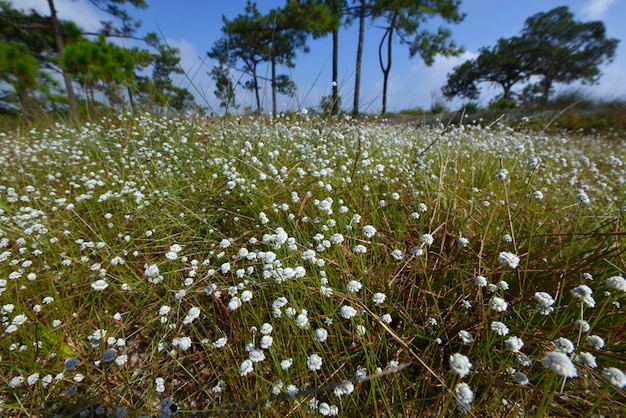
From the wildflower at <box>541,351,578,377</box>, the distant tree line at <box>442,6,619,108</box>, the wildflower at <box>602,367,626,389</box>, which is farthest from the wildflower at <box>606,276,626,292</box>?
the distant tree line at <box>442,6,619,108</box>

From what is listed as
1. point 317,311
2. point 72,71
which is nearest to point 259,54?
point 72,71

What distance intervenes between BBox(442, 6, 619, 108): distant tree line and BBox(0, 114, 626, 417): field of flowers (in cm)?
2300

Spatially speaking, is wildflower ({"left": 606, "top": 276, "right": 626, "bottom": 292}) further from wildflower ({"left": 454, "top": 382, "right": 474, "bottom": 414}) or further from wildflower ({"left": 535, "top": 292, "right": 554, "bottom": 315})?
wildflower ({"left": 454, "top": 382, "right": 474, "bottom": 414})

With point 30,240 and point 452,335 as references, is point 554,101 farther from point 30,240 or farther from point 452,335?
point 30,240

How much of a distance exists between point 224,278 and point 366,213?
3.71 feet

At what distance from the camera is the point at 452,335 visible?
1.18 m

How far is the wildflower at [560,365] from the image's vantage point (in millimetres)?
578

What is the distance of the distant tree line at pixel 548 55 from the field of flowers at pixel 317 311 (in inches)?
905

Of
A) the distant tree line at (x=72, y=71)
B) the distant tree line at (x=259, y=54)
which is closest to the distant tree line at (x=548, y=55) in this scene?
the distant tree line at (x=259, y=54)

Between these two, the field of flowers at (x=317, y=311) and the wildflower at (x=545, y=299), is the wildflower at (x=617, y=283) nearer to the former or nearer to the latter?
the field of flowers at (x=317, y=311)

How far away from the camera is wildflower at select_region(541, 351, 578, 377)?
578mm

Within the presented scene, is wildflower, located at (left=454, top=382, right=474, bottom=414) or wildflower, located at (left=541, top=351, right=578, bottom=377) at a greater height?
wildflower, located at (left=541, top=351, right=578, bottom=377)

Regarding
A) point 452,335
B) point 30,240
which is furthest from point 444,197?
point 30,240

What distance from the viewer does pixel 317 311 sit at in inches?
50.9
